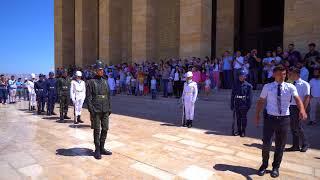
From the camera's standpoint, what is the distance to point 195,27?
15.6m

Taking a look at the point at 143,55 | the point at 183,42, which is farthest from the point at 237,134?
the point at 143,55

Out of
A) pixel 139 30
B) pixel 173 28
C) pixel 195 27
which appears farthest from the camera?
pixel 173 28

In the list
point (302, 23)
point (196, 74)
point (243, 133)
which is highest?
point (302, 23)

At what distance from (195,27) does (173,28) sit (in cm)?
504

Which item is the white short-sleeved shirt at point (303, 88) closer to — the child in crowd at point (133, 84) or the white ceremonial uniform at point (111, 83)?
the child in crowd at point (133, 84)

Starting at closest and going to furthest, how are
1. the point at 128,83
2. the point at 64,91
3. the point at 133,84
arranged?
1. the point at 64,91
2. the point at 133,84
3. the point at 128,83

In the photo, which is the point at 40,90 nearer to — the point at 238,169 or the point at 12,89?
the point at 12,89

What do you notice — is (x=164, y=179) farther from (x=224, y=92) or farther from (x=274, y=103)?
(x=224, y=92)

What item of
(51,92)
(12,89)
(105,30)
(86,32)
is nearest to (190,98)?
(51,92)

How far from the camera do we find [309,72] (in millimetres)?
10148

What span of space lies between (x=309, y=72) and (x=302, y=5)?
3.62 meters

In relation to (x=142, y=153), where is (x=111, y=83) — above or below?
Answer: above

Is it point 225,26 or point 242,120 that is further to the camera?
point 225,26

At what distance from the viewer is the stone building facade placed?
12.6 meters
